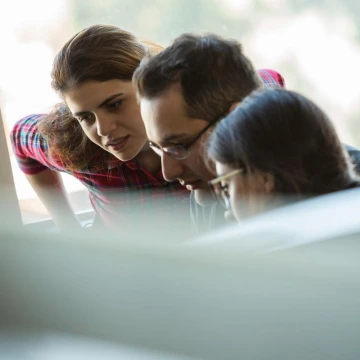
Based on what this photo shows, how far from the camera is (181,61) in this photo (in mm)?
667

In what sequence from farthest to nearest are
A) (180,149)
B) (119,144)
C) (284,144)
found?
(119,144)
(180,149)
(284,144)

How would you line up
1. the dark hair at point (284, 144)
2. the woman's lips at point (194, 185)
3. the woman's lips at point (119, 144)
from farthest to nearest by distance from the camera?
the woman's lips at point (119, 144), the woman's lips at point (194, 185), the dark hair at point (284, 144)

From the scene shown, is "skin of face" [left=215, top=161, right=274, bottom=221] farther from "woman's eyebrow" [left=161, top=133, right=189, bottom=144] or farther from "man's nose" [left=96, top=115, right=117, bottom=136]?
"man's nose" [left=96, top=115, right=117, bottom=136]

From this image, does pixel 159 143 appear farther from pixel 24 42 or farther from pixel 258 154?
pixel 24 42

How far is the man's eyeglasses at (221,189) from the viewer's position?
0.63 metres

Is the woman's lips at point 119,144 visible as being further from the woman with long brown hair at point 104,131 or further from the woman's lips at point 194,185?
the woman's lips at point 194,185

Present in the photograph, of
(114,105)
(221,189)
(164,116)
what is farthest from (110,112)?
(221,189)

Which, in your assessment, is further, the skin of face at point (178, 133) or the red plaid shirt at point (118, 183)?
the red plaid shirt at point (118, 183)

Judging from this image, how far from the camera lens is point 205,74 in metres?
0.66

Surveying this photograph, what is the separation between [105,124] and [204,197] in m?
0.18

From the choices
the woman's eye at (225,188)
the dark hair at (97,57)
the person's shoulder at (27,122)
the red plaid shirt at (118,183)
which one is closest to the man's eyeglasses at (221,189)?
the woman's eye at (225,188)

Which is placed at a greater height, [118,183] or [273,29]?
[273,29]

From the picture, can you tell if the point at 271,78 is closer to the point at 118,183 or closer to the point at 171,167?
the point at 171,167

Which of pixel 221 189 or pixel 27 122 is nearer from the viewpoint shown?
pixel 221 189
